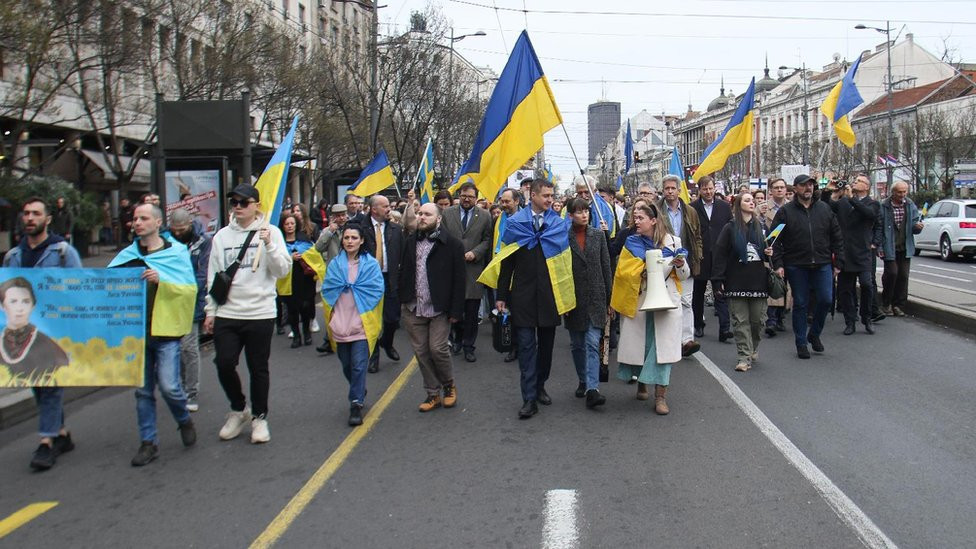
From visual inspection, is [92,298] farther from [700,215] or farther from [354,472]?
[700,215]

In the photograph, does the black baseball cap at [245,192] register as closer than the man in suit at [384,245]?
Yes

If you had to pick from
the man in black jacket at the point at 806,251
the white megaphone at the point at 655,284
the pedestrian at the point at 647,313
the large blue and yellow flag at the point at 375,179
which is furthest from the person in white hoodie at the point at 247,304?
the large blue and yellow flag at the point at 375,179

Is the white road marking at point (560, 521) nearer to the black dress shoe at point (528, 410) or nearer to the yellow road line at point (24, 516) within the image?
the black dress shoe at point (528, 410)

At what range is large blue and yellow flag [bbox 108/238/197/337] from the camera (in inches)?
229

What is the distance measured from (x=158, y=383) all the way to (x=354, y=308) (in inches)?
63.6

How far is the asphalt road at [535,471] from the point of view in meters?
4.40

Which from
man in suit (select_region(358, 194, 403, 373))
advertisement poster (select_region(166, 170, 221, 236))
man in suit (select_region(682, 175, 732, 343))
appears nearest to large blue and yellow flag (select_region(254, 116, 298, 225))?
man in suit (select_region(358, 194, 403, 373))

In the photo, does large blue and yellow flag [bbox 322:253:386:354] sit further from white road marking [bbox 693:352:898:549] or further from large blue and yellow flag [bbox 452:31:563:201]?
white road marking [bbox 693:352:898:549]

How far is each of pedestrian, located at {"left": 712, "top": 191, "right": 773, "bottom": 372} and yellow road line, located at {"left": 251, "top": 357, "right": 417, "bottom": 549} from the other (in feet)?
11.8

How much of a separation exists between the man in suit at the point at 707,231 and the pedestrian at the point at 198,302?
19.8ft

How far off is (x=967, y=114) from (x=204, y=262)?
4419 centimetres

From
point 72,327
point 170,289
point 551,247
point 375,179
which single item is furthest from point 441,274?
point 375,179

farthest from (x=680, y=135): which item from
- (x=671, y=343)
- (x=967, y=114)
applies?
(x=671, y=343)

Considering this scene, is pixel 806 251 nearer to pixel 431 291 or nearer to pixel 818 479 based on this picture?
pixel 431 291
